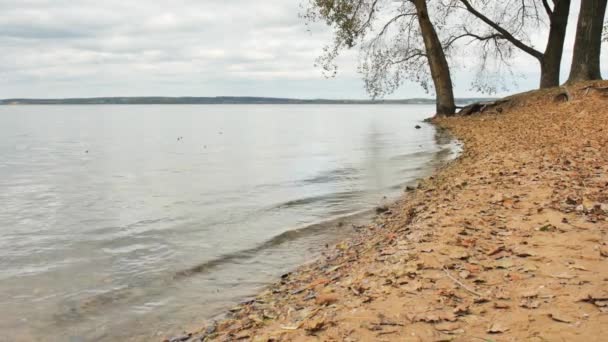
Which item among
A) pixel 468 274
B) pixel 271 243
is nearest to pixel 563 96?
pixel 271 243

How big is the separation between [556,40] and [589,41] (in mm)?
7379

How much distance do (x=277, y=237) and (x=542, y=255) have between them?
17.0ft

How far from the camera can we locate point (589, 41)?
22000mm

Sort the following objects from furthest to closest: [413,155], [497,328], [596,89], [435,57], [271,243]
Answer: [435,57] < [413,155] < [596,89] < [271,243] < [497,328]

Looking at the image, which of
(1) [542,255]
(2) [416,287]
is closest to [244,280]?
(2) [416,287]

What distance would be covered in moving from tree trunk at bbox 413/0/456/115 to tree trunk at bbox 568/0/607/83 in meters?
11.7

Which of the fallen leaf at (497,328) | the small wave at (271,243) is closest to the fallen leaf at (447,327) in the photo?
the fallen leaf at (497,328)

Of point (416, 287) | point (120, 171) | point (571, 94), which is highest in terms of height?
point (571, 94)

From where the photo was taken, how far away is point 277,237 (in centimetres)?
943

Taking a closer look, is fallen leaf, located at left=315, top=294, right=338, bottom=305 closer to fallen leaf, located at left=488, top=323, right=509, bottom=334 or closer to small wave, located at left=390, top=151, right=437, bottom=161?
fallen leaf, located at left=488, top=323, right=509, bottom=334

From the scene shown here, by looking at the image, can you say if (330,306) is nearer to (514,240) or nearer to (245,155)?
(514,240)

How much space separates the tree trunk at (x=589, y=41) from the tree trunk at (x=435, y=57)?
38.4 feet

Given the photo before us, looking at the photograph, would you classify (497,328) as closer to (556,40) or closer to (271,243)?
(271,243)

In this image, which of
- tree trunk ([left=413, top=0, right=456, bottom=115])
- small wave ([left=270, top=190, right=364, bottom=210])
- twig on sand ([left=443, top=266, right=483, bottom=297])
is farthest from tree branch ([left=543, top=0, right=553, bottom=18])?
twig on sand ([left=443, top=266, right=483, bottom=297])
